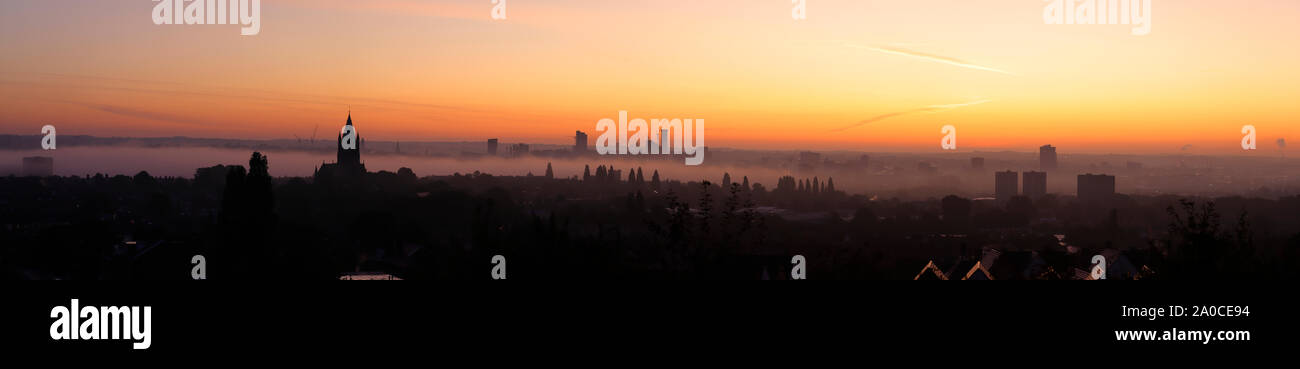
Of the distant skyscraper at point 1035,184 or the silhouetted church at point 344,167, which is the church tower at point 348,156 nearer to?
the silhouetted church at point 344,167

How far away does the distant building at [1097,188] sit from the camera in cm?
14344

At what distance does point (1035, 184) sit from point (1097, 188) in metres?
17.4

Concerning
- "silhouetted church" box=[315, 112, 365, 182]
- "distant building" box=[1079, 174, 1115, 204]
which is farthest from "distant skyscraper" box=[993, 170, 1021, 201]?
"silhouetted church" box=[315, 112, 365, 182]

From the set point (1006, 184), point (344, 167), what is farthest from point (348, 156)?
point (1006, 184)

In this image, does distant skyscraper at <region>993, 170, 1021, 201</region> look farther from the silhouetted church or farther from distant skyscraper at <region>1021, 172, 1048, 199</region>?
the silhouetted church

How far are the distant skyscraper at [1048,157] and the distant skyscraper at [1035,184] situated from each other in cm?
543

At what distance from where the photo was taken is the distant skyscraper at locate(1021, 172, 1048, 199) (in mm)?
161375

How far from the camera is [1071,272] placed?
136 feet

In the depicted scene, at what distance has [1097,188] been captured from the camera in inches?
5714

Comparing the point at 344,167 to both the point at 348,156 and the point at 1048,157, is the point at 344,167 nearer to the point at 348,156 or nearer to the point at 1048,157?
the point at 348,156
